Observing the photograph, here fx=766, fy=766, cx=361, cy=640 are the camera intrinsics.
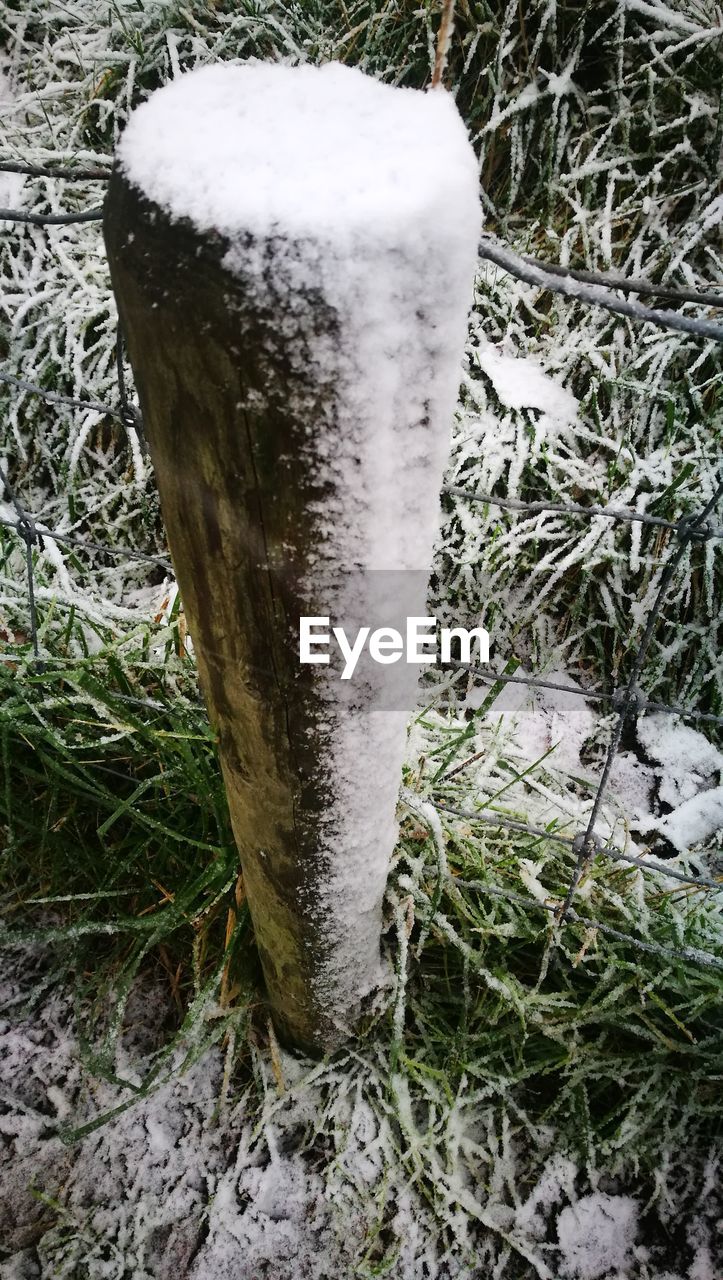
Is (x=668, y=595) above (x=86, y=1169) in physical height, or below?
above

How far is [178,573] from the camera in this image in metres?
0.77

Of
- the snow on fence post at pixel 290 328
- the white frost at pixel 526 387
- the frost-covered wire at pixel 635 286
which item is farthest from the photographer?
the white frost at pixel 526 387

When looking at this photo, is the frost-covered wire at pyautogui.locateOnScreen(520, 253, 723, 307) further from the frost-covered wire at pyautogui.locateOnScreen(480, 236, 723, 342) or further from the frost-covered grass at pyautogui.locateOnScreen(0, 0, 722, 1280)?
the frost-covered grass at pyautogui.locateOnScreen(0, 0, 722, 1280)

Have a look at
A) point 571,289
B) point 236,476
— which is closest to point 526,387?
point 571,289

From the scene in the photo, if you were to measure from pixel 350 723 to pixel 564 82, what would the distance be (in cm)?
221

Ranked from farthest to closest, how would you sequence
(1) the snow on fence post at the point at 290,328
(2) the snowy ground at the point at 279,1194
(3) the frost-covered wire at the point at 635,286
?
1. (2) the snowy ground at the point at 279,1194
2. (3) the frost-covered wire at the point at 635,286
3. (1) the snow on fence post at the point at 290,328

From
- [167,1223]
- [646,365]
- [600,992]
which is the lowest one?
[167,1223]

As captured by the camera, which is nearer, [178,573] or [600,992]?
[178,573]

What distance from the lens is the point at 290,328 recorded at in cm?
52

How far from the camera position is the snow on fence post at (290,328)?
1.67 ft

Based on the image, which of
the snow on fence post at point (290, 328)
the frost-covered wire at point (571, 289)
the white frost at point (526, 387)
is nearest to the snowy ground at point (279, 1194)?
the snow on fence post at point (290, 328)

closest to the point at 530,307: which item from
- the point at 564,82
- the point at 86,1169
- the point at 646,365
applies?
the point at 646,365

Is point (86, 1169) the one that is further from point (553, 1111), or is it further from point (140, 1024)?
point (553, 1111)

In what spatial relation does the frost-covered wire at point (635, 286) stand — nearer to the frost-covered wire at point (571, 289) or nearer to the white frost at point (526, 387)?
the frost-covered wire at point (571, 289)
